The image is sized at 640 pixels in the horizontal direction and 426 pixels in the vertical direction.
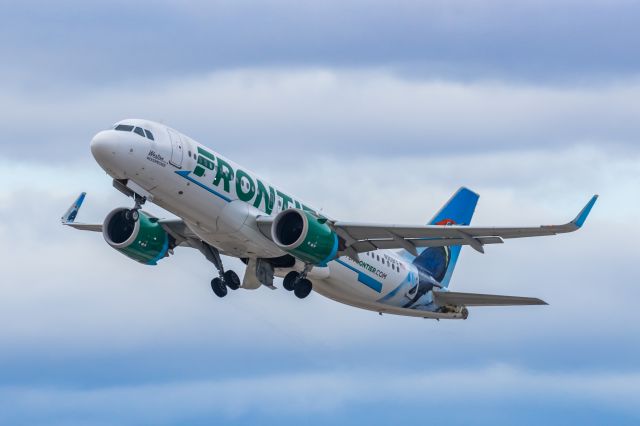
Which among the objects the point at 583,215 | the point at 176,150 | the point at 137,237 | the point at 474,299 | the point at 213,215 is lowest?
the point at 213,215

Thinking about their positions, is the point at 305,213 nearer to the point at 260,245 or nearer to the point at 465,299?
the point at 260,245

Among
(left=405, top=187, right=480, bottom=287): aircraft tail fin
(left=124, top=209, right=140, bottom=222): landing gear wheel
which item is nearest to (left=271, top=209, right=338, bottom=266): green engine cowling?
(left=124, top=209, right=140, bottom=222): landing gear wheel

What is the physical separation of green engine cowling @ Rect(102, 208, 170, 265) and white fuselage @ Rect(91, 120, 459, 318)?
350cm

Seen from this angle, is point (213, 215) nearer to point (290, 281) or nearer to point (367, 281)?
point (290, 281)

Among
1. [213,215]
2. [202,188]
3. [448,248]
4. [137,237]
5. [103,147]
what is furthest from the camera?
[448,248]

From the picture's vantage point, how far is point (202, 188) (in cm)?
5503

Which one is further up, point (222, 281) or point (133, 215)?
point (222, 281)

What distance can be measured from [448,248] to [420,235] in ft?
47.5

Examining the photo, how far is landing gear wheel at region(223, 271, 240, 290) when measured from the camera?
61.6 meters

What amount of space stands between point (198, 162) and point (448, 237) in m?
10.2

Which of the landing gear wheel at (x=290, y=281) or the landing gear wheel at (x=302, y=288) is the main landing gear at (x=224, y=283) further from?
the landing gear wheel at (x=302, y=288)

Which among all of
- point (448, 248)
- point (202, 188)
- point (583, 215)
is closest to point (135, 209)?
point (202, 188)

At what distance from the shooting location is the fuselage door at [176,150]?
5438cm

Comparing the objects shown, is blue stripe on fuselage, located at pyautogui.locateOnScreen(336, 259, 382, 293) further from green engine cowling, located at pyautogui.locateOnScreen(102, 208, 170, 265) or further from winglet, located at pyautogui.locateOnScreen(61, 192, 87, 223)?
winglet, located at pyautogui.locateOnScreen(61, 192, 87, 223)
